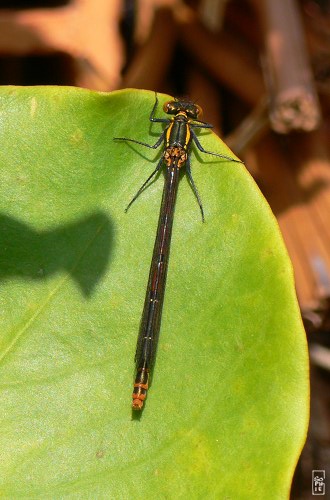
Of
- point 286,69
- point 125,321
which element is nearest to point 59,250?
point 125,321

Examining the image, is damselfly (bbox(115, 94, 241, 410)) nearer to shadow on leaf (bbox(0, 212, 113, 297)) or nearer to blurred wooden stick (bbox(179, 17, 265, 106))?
shadow on leaf (bbox(0, 212, 113, 297))

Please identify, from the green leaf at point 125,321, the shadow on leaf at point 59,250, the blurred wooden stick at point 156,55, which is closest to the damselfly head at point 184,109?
the green leaf at point 125,321

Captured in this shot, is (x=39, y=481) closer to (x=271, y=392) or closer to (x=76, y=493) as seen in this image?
(x=76, y=493)

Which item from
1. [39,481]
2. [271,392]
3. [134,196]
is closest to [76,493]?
[39,481]

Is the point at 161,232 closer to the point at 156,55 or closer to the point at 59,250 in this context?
the point at 59,250

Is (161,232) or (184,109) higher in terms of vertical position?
(184,109)

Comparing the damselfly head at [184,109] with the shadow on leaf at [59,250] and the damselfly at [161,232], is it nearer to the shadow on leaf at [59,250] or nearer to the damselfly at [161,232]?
the damselfly at [161,232]
